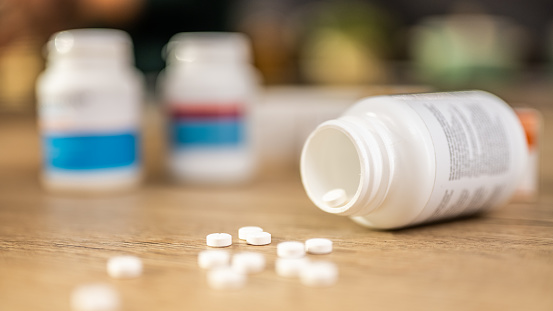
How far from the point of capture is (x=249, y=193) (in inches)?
35.3

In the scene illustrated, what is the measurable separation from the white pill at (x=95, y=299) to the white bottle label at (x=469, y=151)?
0.31 metres

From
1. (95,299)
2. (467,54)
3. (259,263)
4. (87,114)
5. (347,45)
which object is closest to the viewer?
(95,299)

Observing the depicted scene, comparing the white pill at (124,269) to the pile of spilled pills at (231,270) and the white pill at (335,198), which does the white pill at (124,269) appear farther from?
the white pill at (335,198)

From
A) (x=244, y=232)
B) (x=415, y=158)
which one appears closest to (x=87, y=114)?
(x=244, y=232)

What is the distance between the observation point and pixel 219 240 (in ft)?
1.90

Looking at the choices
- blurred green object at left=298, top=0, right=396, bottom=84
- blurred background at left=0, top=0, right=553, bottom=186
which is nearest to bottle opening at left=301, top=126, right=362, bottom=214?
blurred background at left=0, top=0, right=553, bottom=186

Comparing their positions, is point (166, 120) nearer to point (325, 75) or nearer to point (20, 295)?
point (20, 295)

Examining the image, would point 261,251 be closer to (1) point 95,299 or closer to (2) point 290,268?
(2) point 290,268

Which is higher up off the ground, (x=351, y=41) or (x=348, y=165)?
(x=351, y=41)

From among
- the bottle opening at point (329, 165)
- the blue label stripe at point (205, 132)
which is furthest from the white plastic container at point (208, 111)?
the bottle opening at point (329, 165)

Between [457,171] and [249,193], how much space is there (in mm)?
356

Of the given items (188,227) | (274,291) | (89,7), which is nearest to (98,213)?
(188,227)

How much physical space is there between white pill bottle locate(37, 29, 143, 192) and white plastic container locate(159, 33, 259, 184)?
70mm

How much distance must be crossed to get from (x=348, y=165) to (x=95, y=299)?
0.34 metres
